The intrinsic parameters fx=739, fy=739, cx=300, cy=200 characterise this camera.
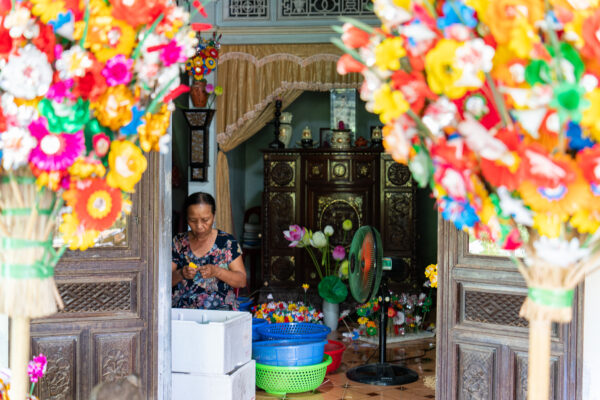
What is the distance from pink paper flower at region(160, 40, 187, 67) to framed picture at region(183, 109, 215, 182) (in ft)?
20.1

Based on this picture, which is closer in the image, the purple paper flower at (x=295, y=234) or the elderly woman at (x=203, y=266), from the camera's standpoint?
the elderly woman at (x=203, y=266)

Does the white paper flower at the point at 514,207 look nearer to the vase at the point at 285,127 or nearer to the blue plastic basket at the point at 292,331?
the blue plastic basket at the point at 292,331

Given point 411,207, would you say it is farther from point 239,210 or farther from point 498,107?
point 498,107

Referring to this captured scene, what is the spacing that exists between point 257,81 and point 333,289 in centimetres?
231

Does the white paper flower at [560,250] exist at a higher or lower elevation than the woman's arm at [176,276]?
higher

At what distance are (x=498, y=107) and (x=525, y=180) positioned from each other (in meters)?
0.12

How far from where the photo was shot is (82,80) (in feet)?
4.05

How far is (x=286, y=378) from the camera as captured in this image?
15.1 feet

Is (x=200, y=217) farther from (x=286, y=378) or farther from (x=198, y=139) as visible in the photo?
(x=198, y=139)

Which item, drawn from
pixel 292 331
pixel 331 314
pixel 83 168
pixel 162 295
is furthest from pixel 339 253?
pixel 83 168

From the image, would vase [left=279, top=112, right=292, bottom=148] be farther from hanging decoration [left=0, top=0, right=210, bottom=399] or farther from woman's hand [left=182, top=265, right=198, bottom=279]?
hanging decoration [left=0, top=0, right=210, bottom=399]

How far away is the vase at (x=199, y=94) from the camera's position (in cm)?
739

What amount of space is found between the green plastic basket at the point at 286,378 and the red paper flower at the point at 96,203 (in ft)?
11.1

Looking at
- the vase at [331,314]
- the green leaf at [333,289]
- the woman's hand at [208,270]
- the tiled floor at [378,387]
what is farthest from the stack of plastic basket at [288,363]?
the vase at [331,314]
